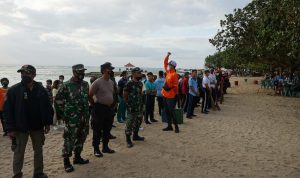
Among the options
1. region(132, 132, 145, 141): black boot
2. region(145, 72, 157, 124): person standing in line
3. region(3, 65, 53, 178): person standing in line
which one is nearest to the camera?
region(3, 65, 53, 178): person standing in line

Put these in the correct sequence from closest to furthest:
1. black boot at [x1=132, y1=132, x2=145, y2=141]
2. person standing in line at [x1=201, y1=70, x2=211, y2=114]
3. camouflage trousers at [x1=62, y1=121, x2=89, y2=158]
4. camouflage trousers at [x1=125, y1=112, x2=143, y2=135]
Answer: camouflage trousers at [x1=62, y1=121, x2=89, y2=158] < camouflage trousers at [x1=125, y1=112, x2=143, y2=135] < black boot at [x1=132, y1=132, x2=145, y2=141] < person standing in line at [x1=201, y1=70, x2=211, y2=114]

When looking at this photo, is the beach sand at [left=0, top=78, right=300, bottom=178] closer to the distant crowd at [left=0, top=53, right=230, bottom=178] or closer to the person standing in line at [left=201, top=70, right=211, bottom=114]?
the distant crowd at [left=0, top=53, right=230, bottom=178]

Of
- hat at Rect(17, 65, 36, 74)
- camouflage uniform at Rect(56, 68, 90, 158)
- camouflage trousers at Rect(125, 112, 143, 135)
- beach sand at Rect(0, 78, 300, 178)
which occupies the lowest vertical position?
beach sand at Rect(0, 78, 300, 178)

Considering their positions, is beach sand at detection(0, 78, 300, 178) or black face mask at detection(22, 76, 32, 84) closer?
black face mask at detection(22, 76, 32, 84)

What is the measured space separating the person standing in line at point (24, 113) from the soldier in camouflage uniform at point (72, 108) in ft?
Answer: 1.66

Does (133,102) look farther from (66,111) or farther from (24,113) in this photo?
(24,113)

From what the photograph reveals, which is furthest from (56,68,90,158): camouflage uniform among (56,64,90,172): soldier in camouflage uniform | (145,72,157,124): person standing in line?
(145,72,157,124): person standing in line

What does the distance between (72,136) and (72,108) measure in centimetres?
50

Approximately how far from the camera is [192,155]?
280 inches

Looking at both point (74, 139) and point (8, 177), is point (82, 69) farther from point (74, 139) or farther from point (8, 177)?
point (8, 177)

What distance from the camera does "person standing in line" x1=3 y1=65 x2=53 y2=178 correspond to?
5.22 metres

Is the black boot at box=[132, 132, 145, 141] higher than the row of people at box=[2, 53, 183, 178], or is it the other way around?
the row of people at box=[2, 53, 183, 178]

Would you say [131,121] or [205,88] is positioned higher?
[205,88]

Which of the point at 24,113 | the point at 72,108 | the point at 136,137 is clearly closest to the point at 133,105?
the point at 136,137
